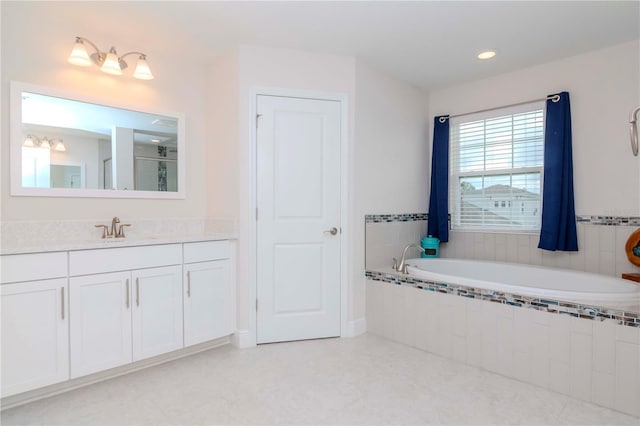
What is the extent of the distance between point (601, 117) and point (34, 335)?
420 cm

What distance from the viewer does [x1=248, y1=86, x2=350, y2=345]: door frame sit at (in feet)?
9.39

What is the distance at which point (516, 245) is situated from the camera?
11.2 feet

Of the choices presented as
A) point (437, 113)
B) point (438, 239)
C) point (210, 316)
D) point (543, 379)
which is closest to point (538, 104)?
→ point (437, 113)

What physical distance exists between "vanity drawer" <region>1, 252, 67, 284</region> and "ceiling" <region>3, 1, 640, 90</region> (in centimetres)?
155

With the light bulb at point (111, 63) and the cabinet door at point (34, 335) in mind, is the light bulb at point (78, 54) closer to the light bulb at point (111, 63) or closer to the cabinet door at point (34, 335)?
the light bulb at point (111, 63)

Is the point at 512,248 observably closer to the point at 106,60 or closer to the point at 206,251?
the point at 206,251

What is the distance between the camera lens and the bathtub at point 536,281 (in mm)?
2166

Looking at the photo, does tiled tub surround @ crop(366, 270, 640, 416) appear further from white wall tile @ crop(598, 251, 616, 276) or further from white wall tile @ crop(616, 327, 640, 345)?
white wall tile @ crop(598, 251, 616, 276)

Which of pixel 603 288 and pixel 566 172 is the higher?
pixel 566 172

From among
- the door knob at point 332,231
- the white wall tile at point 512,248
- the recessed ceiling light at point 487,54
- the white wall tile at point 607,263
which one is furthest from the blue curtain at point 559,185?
the door knob at point 332,231

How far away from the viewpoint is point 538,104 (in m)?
3.27

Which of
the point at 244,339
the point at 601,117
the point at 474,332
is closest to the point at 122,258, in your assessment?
the point at 244,339

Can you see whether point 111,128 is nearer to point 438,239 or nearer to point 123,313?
point 123,313

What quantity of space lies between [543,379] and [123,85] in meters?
3.48
